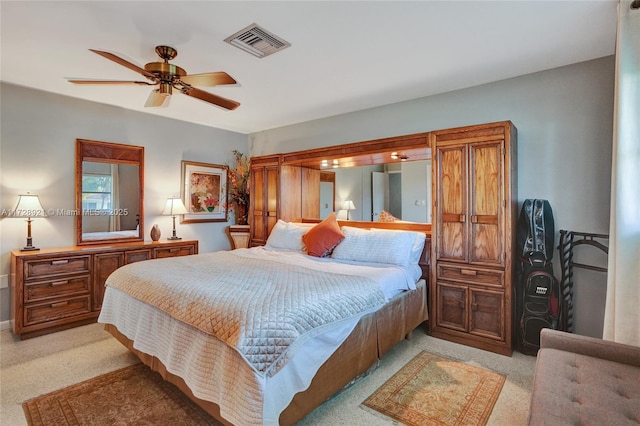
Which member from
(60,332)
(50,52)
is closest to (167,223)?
(60,332)

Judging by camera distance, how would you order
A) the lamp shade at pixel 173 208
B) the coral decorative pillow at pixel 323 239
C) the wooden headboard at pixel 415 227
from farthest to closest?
the lamp shade at pixel 173 208, the coral decorative pillow at pixel 323 239, the wooden headboard at pixel 415 227

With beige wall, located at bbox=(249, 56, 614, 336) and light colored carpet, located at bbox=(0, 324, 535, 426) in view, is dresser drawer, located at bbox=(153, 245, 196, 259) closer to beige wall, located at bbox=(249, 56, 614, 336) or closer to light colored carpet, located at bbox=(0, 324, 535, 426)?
light colored carpet, located at bbox=(0, 324, 535, 426)

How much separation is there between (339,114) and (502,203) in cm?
252

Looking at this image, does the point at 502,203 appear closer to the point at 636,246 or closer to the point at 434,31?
the point at 636,246

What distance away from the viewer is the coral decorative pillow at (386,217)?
13.3 feet

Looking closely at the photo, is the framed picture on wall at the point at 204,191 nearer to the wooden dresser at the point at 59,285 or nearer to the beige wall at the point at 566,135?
the wooden dresser at the point at 59,285

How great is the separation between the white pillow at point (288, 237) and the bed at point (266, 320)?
2.13 feet

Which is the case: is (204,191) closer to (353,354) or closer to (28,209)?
(28,209)

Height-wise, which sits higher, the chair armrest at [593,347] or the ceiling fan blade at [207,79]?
the ceiling fan blade at [207,79]

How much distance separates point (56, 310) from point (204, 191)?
8.06ft

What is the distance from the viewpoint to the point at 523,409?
2.13 metres

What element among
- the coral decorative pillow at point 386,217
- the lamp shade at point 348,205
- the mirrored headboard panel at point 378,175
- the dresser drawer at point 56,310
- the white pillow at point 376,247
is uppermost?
the mirrored headboard panel at point 378,175

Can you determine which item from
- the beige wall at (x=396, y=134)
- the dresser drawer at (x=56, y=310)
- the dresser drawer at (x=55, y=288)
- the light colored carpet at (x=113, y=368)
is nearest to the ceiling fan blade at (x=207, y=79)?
the beige wall at (x=396, y=134)

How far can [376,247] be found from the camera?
11.2ft
